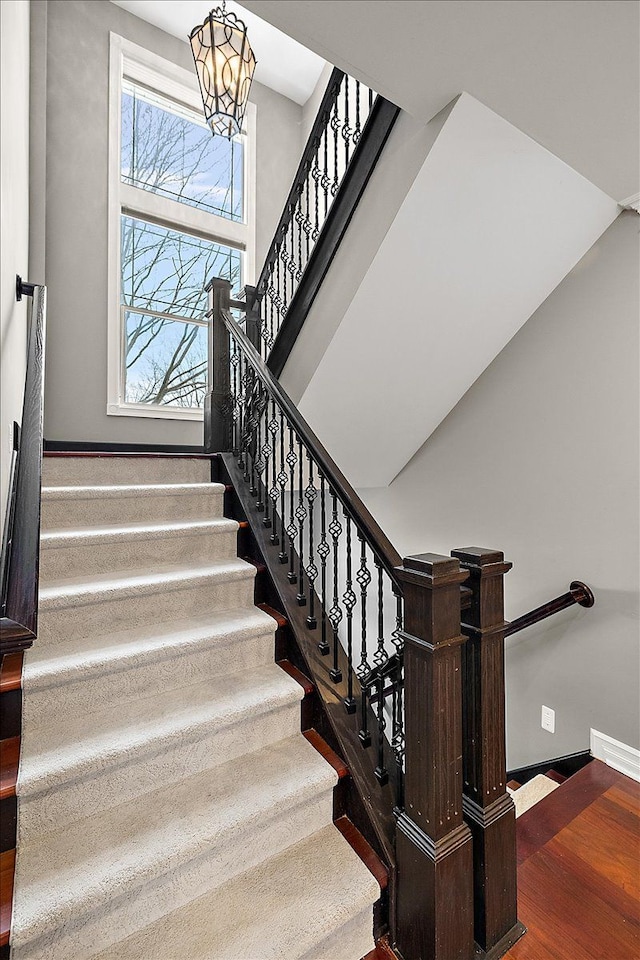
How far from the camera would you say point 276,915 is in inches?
50.3

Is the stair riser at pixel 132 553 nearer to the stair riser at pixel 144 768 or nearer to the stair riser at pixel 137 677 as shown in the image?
the stair riser at pixel 137 677

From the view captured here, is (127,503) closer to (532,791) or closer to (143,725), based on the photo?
(143,725)

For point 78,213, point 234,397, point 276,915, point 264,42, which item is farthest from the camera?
point 264,42

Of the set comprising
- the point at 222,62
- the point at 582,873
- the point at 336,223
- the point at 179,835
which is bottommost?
the point at 582,873

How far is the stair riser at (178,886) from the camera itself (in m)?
1.13

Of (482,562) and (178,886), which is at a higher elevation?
(482,562)

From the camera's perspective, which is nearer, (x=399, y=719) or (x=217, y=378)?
(x=399, y=719)

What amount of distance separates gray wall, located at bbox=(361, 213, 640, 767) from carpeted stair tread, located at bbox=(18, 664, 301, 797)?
1.51m


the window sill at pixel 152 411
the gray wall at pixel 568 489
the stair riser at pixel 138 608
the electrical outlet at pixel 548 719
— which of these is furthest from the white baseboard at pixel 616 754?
the window sill at pixel 152 411

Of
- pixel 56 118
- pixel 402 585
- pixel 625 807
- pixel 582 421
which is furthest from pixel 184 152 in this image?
pixel 625 807

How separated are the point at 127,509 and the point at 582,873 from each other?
2.27 metres

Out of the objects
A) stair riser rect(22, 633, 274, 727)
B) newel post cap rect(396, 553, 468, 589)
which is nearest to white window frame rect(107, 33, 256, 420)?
stair riser rect(22, 633, 274, 727)

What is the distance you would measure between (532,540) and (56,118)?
4555mm

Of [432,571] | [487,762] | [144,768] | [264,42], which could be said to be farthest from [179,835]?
[264,42]
